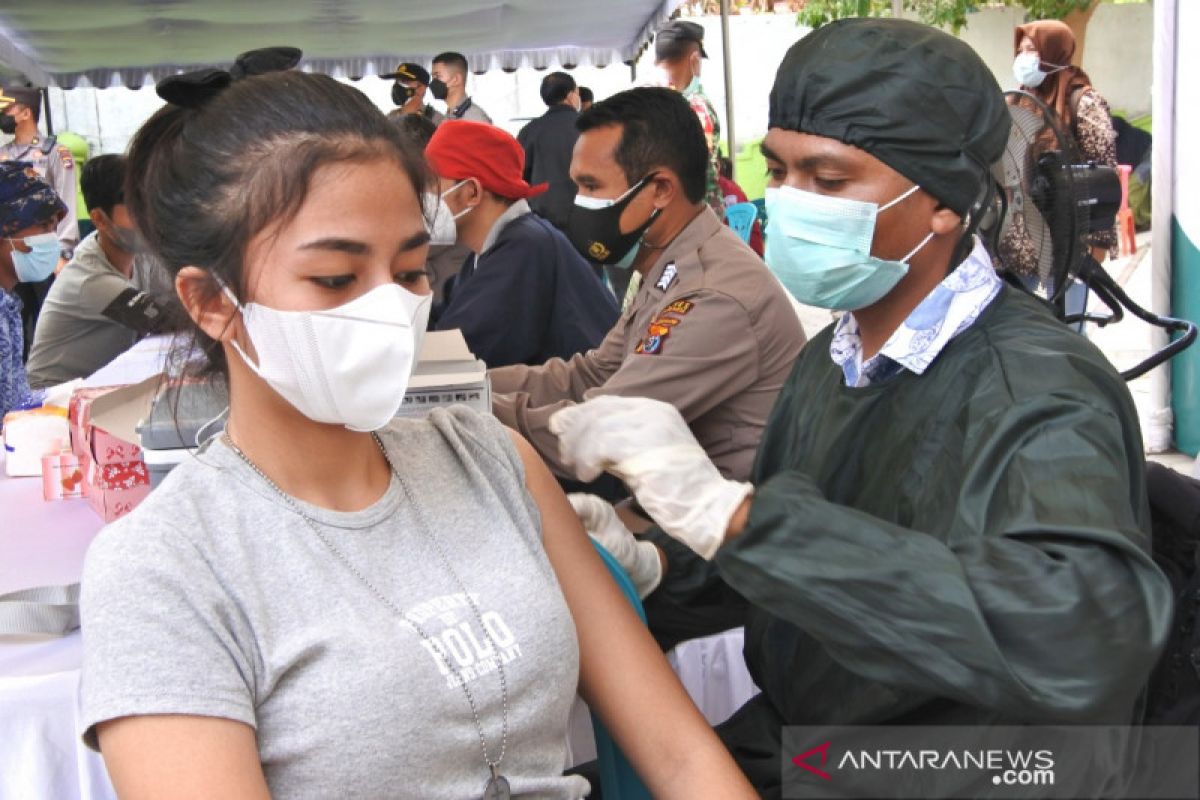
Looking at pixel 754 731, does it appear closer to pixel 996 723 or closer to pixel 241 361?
pixel 996 723

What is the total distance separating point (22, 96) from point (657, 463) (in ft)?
27.5

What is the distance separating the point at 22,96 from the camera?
333 inches

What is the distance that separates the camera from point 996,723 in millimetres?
1332

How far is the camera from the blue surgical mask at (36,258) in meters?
4.49

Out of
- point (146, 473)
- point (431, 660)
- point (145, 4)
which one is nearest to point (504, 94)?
point (145, 4)

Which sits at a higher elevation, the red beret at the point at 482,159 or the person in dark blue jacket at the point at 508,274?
the red beret at the point at 482,159

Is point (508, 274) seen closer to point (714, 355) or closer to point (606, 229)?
point (606, 229)

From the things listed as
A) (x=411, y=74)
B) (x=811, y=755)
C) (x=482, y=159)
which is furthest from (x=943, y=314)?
(x=411, y=74)

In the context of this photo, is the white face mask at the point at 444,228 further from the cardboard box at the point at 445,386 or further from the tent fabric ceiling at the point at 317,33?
the tent fabric ceiling at the point at 317,33

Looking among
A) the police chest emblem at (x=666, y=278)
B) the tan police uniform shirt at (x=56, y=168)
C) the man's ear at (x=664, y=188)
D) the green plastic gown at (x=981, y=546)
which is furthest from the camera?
the tan police uniform shirt at (x=56, y=168)

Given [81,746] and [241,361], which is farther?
[81,746]

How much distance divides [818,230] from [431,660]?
2.52ft

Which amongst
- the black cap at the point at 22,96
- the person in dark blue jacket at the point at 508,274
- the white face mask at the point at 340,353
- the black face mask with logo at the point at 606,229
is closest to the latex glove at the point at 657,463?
the white face mask at the point at 340,353

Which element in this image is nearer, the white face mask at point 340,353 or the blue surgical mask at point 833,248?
the white face mask at point 340,353
